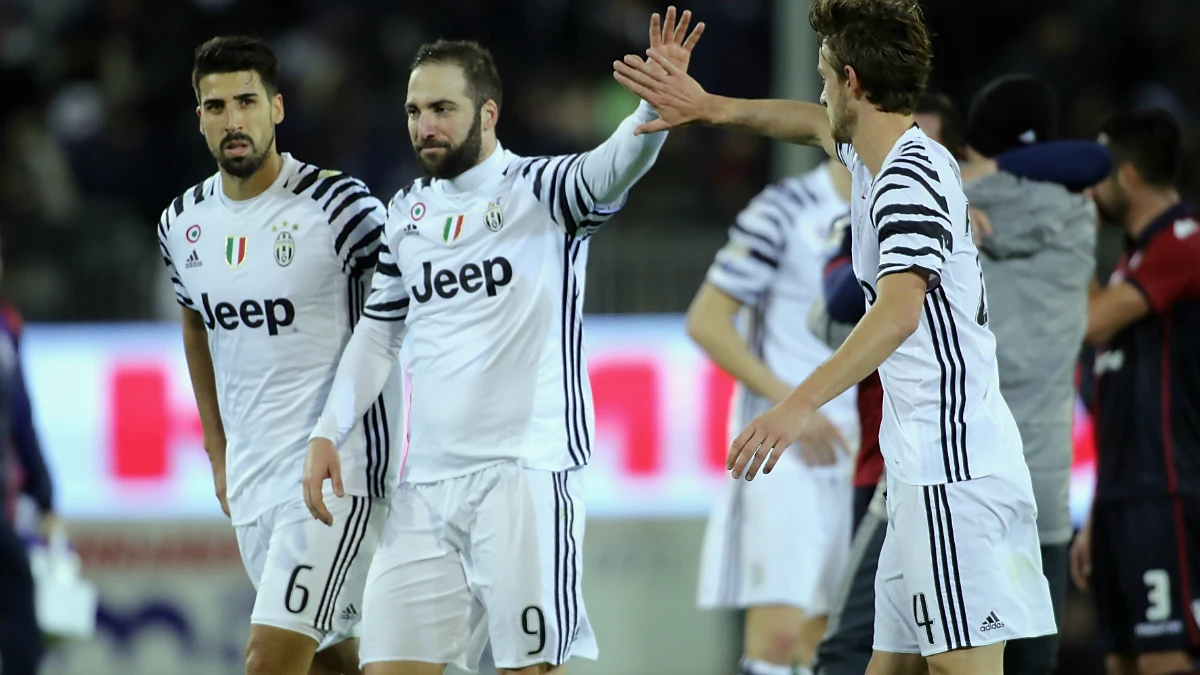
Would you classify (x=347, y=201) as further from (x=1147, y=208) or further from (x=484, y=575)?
(x=1147, y=208)

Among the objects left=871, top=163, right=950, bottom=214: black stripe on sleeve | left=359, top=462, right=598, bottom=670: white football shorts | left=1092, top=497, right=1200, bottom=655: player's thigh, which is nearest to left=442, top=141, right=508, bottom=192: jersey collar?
left=359, top=462, right=598, bottom=670: white football shorts

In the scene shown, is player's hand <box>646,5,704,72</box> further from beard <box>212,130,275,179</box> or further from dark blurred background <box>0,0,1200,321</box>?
dark blurred background <box>0,0,1200,321</box>

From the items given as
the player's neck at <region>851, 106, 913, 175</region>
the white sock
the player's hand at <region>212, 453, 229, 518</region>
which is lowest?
the white sock

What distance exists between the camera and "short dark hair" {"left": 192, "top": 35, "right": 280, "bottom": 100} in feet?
17.4

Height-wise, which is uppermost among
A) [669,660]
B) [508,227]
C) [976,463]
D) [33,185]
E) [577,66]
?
[577,66]

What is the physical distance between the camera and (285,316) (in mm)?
5301

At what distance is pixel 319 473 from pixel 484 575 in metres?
0.57

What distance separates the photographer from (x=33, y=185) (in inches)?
492

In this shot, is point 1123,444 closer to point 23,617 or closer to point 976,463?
point 976,463

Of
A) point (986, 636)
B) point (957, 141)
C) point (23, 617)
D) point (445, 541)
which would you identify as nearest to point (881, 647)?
point (986, 636)

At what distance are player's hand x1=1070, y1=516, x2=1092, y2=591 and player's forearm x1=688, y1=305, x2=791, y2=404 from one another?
4.10 ft

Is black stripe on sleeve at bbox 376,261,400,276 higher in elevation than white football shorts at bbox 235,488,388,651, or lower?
higher

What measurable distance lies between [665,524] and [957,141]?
4.92 m

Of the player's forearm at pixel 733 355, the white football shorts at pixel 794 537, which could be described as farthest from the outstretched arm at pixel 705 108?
the white football shorts at pixel 794 537
